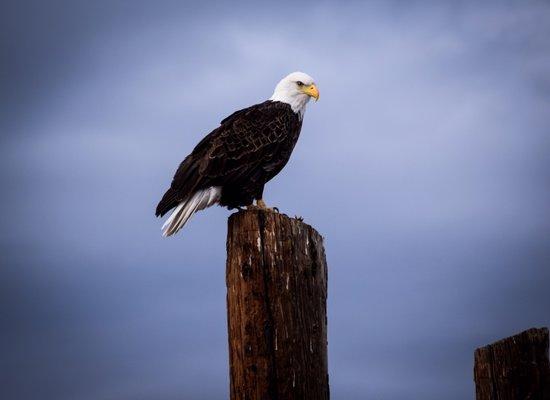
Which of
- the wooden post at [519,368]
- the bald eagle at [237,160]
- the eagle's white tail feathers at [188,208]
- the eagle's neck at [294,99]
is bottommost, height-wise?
the wooden post at [519,368]

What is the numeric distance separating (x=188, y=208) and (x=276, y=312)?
293cm

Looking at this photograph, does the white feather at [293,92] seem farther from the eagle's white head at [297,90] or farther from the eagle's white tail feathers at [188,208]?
the eagle's white tail feathers at [188,208]

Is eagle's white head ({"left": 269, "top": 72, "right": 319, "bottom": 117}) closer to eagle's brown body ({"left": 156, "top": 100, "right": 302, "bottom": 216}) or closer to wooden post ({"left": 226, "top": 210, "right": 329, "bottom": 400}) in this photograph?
eagle's brown body ({"left": 156, "top": 100, "right": 302, "bottom": 216})

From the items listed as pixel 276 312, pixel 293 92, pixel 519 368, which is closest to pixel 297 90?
pixel 293 92

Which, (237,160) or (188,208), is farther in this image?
(237,160)

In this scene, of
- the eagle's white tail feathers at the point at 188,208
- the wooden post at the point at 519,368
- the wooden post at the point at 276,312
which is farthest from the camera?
the eagle's white tail feathers at the point at 188,208

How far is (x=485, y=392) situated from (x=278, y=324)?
51.2 inches

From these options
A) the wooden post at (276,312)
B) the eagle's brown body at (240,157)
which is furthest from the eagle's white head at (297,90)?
the wooden post at (276,312)

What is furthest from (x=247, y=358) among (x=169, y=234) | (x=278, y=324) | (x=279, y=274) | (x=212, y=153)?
(x=212, y=153)

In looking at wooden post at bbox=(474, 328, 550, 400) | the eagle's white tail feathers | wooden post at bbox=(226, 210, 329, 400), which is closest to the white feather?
the eagle's white tail feathers

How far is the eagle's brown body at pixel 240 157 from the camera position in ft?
22.0

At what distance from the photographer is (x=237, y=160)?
7066 mm

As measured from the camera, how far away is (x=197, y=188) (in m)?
6.66

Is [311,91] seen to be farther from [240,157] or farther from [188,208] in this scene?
[188,208]
